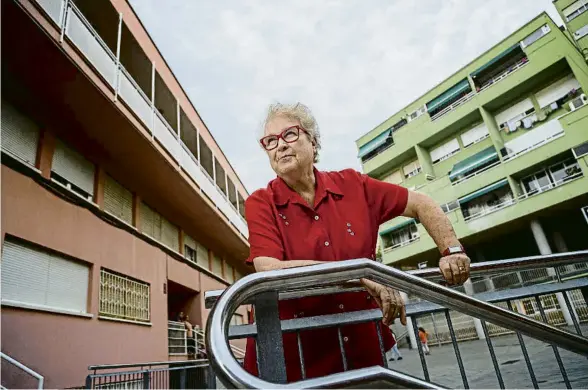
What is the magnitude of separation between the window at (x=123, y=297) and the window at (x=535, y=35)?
889 inches

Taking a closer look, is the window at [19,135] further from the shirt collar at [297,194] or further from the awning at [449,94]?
the awning at [449,94]

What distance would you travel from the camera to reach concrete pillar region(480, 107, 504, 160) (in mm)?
21891

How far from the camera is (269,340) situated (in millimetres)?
1396

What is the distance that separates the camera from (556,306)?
18.6 metres

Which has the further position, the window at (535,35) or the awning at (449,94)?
the awning at (449,94)

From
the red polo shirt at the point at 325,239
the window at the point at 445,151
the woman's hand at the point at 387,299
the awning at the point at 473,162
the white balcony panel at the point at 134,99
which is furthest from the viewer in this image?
the window at the point at 445,151

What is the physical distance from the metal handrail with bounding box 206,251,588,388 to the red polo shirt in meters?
0.45

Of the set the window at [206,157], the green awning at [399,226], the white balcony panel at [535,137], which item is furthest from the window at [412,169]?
the window at [206,157]

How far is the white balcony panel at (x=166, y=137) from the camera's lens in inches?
413

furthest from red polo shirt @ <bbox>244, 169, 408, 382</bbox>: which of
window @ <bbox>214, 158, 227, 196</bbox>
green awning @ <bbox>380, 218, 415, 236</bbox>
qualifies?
green awning @ <bbox>380, 218, 415, 236</bbox>

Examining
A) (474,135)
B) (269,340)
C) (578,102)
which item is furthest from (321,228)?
(474,135)

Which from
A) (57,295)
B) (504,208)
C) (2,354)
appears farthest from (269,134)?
(504,208)

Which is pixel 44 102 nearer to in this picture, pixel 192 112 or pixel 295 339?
pixel 192 112

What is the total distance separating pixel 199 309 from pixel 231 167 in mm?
8778
